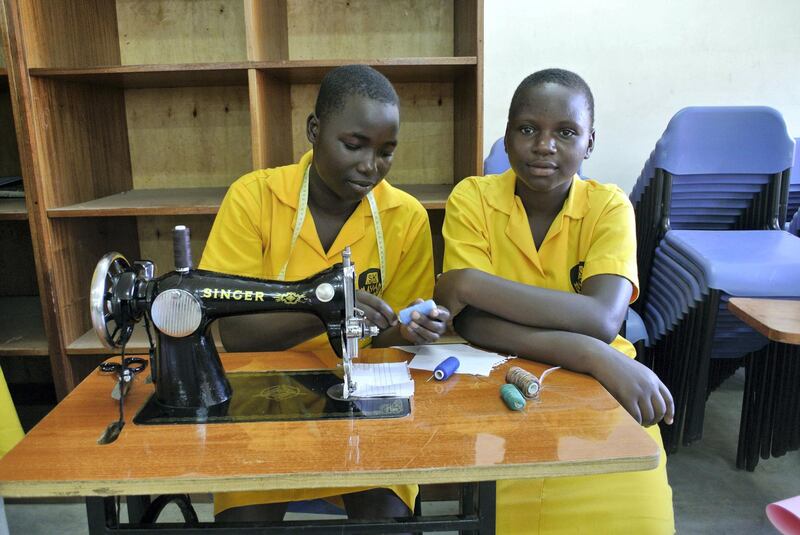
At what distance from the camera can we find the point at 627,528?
128cm

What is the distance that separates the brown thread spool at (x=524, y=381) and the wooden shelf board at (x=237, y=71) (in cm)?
121

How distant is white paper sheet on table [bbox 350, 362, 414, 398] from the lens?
3.67 ft

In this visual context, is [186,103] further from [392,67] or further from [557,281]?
[557,281]

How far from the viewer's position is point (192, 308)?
1070 millimetres

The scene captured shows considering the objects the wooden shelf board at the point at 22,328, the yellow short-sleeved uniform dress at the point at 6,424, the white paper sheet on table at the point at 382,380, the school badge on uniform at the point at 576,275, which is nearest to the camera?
the white paper sheet on table at the point at 382,380

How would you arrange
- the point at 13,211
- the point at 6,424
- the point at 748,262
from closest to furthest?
the point at 6,424 → the point at 748,262 → the point at 13,211

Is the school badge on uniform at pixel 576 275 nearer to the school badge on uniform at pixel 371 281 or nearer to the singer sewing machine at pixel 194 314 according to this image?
the school badge on uniform at pixel 371 281

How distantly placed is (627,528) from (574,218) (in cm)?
70

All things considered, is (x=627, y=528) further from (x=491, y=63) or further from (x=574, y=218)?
(x=491, y=63)

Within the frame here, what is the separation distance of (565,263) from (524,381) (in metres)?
0.54

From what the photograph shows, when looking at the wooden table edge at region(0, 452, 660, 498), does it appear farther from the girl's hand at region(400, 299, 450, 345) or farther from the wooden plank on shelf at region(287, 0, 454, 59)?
the wooden plank on shelf at region(287, 0, 454, 59)

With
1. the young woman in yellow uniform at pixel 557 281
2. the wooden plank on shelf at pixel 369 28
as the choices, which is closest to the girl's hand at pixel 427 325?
the young woman in yellow uniform at pixel 557 281

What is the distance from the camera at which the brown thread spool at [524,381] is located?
1093 millimetres

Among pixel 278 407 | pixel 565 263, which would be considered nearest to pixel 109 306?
pixel 278 407
